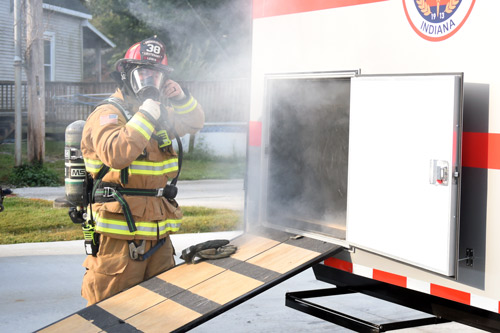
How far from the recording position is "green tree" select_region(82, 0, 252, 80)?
1717cm

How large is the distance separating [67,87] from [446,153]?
14.0 metres

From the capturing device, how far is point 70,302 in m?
5.76

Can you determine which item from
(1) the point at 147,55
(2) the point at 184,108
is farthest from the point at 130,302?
(1) the point at 147,55

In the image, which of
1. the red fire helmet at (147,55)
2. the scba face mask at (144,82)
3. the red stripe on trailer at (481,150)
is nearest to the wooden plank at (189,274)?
the scba face mask at (144,82)

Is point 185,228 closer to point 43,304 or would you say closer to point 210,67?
point 43,304

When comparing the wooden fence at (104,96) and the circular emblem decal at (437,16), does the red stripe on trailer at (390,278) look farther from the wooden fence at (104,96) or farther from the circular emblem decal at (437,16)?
the wooden fence at (104,96)

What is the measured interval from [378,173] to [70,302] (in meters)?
3.49

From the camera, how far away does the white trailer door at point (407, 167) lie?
3135mm

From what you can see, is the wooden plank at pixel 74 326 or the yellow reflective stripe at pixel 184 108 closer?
the wooden plank at pixel 74 326

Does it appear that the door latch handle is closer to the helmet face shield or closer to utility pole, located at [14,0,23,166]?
the helmet face shield

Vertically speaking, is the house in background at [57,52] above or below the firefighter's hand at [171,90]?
above

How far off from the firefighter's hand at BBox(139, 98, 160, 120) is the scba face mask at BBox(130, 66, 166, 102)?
55 millimetres

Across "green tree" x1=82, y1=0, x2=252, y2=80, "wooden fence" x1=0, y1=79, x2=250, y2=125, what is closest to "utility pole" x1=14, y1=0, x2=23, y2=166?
"wooden fence" x1=0, y1=79, x2=250, y2=125

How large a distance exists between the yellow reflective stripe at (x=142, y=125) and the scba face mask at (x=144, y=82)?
8.5 inches
